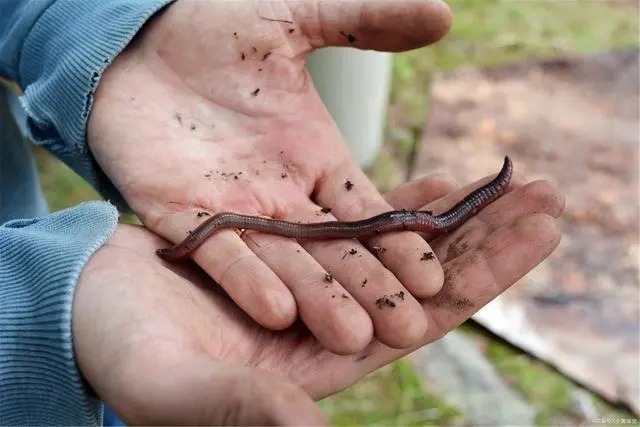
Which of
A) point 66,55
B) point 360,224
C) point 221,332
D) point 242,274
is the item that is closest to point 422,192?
point 360,224

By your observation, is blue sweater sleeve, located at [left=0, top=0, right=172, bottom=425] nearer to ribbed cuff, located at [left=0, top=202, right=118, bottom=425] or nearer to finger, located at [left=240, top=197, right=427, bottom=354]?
ribbed cuff, located at [left=0, top=202, right=118, bottom=425]

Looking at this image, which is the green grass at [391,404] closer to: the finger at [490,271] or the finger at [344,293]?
the finger at [344,293]

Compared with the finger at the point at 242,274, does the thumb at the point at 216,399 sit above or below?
above

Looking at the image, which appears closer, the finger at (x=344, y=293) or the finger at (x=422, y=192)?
the finger at (x=344, y=293)

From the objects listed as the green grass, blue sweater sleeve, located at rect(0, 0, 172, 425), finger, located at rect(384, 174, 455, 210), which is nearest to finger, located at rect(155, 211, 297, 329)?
blue sweater sleeve, located at rect(0, 0, 172, 425)

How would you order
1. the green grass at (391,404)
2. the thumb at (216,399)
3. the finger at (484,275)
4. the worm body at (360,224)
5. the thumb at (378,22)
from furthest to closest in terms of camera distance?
1. the green grass at (391,404)
2. the thumb at (378,22)
3. the worm body at (360,224)
4. the finger at (484,275)
5. the thumb at (216,399)

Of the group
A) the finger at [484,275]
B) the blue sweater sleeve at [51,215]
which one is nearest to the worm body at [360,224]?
the finger at [484,275]

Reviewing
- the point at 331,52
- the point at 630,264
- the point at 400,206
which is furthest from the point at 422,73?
the point at 400,206
